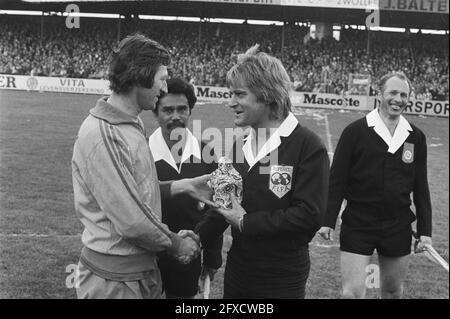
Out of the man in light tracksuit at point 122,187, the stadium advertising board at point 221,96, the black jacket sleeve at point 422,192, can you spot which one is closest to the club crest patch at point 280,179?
the man in light tracksuit at point 122,187

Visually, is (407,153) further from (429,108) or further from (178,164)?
(429,108)

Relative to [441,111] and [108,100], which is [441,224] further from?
[441,111]

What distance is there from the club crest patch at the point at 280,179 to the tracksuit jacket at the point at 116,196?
1.61 ft

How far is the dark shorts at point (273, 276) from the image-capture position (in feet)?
7.80

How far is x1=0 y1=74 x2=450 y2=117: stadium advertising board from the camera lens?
2242 centimetres

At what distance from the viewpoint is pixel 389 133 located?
3.47 m

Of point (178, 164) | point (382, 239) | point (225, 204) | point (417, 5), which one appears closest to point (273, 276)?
point (225, 204)

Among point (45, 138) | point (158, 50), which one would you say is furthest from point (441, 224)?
point (45, 138)

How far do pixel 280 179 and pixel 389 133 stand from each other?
1.42 m

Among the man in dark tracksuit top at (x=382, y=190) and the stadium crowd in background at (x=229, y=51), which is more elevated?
the stadium crowd in background at (x=229, y=51)

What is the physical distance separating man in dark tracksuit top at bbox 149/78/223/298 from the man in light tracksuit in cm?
53

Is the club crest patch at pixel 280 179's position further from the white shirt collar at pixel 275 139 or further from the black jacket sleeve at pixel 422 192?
the black jacket sleeve at pixel 422 192

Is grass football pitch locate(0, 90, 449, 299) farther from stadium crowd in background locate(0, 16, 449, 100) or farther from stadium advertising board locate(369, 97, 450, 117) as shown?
stadium crowd in background locate(0, 16, 449, 100)
